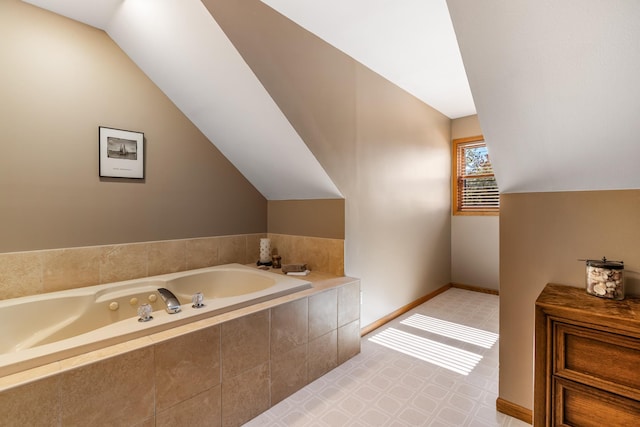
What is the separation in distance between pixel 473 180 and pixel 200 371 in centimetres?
400

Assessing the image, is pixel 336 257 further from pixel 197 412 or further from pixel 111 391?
pixel 111 391

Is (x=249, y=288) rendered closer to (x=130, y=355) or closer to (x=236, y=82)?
(x=130, y=355)

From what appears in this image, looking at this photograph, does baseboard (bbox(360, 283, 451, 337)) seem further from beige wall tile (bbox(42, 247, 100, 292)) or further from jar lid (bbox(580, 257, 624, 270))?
beige wall tile (bbox(42, 247, 100, 292))

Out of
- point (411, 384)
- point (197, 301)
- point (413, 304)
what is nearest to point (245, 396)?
point (197, 301)

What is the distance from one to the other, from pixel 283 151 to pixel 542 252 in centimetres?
183

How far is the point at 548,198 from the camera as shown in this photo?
154 centimetres

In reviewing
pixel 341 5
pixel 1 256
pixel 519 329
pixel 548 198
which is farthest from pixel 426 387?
pixel 1 256

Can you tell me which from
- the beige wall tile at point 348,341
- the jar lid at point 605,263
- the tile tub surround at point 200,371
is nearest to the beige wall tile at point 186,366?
the tile tub surround at point 200,371

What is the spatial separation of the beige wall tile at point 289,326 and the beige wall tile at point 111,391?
68cm

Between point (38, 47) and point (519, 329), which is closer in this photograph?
point (519, 329)

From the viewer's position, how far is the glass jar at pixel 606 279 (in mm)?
1279

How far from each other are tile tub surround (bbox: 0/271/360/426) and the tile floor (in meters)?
0.15

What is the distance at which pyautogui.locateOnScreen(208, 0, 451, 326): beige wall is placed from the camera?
74.7 inches

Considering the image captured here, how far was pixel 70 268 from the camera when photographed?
1.99 metres
